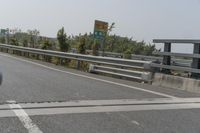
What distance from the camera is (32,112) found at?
7.47 m

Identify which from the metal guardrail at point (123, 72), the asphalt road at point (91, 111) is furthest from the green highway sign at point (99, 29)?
the asphalt road at point (91, 111)

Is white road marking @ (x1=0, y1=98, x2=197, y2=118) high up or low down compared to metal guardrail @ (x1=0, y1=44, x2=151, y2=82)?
down

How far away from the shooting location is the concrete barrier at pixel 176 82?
453 inches

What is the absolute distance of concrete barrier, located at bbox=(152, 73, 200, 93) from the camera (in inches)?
453

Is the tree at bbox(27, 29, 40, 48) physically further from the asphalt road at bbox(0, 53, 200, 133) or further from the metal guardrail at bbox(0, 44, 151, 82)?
the asphalt road at bbox(0, 53, 200, 133)

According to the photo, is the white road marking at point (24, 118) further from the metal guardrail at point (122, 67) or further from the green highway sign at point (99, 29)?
the green highway sign at point (99, 29)

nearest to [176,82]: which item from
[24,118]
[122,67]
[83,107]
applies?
[122,67]

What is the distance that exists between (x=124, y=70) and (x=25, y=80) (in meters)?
3.91

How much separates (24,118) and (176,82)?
634 cm

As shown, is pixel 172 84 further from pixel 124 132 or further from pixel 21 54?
pixel 21 54

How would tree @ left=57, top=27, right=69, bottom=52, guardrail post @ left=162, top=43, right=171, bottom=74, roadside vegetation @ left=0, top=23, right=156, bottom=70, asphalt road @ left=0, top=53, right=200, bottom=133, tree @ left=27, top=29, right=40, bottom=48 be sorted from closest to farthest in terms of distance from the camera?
asphalt road @ left=0, top=53, right=200, bottom=133 → guardrail post @ left=162, top=43, right=171, bottom=74 → roadside vegetation @ left=0, top=23, right=156, bottom=70 → tree @ left=57, top=27, right=69, bottom=52 → tree @ left=27, top=29, right=40, bottom=48

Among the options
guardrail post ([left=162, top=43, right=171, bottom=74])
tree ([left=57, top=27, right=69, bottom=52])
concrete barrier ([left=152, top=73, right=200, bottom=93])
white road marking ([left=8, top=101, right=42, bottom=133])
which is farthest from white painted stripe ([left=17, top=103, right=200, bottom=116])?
tree ([left=57, top=27, right=69, bottom=52])

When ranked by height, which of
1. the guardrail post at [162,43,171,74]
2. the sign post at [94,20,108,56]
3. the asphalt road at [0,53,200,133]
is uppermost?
the sign post at [94,20,108,56]

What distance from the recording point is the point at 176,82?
12203mm
